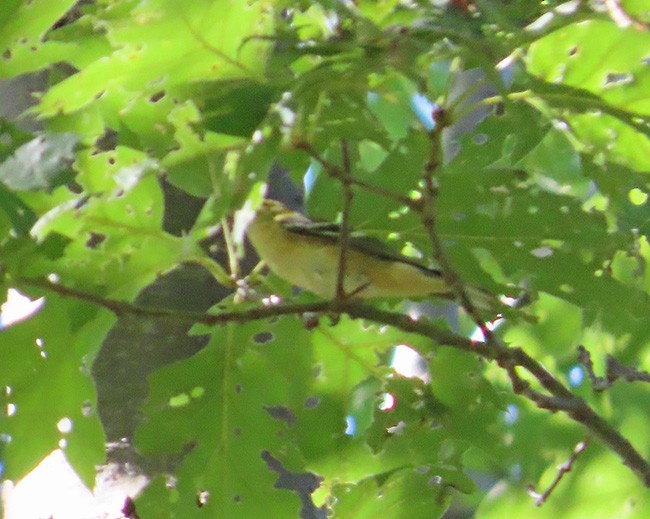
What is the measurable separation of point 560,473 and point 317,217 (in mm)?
645

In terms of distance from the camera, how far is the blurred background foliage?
3.24ft

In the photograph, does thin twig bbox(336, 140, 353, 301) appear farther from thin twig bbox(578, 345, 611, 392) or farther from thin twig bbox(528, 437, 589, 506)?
thin twig bbox(578, 345, 611, 392)

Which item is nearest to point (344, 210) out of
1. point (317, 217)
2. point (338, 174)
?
point (338, 174)

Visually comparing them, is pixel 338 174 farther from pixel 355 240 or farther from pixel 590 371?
pixel 590 371

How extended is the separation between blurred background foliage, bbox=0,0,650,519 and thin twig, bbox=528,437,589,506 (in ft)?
0.08

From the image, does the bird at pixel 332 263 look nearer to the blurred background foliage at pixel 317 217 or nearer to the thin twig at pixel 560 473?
the blurred background foliage at pixel 317 217

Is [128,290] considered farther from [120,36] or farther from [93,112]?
[120,36]

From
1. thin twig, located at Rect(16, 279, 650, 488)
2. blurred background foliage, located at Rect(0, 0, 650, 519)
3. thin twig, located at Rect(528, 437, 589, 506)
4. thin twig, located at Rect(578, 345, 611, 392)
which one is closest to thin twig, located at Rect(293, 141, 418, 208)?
blurred background foliage, located at Rect(0, 0, 650, 519)

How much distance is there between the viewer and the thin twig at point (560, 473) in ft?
5.35

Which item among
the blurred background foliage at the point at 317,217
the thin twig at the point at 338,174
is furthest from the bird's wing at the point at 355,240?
the thin twig at the point at 338,174

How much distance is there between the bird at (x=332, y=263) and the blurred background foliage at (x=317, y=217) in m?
0.05

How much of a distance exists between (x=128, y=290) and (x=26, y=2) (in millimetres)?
419

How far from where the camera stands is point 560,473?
1650 mm

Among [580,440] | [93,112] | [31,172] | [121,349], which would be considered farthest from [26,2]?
[580,440]
